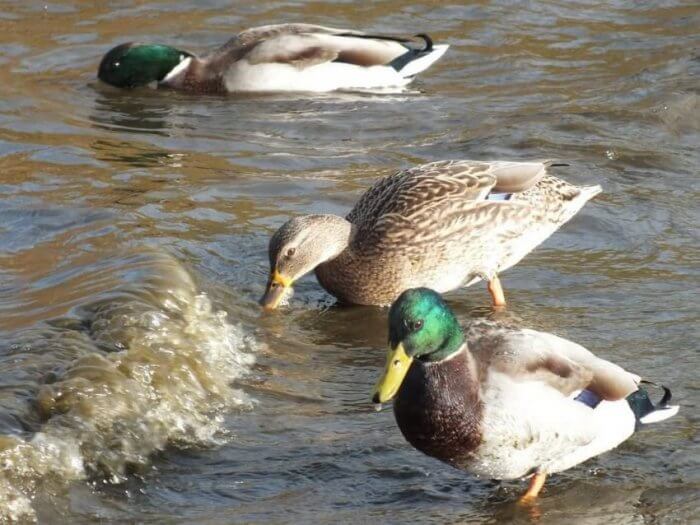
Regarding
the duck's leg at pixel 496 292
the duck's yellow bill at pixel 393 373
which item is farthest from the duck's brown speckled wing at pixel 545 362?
the duck's leg at pixel 496 292

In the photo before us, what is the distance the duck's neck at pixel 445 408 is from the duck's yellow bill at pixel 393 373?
0.26 feet

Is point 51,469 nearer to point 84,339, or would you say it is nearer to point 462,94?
point 84,339

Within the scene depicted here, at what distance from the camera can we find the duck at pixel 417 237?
6668 mm

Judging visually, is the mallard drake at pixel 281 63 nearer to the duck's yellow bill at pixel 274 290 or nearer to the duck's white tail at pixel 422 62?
the duck's white tail at pixel 422 62

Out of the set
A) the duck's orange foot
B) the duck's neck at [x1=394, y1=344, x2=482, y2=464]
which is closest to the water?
the duck's orange foot

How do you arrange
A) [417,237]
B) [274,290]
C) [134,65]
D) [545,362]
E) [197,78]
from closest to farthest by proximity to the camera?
1. [545,362]
2. [274,290]
3. [417,237]
4. [134,65]
5. [197,78]

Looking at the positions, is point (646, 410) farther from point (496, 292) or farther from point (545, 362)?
point (496, 292)

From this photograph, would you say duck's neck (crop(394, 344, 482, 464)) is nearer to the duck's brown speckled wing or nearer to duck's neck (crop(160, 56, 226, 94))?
the duck's brown speckled wing

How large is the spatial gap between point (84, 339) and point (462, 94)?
544 centimetres

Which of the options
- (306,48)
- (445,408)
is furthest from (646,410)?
(306,48)

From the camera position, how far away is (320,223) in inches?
265

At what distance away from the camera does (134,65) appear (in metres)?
11.0

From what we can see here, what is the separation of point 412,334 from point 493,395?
0.33 metres

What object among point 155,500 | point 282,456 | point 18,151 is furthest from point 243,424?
point 18,151
